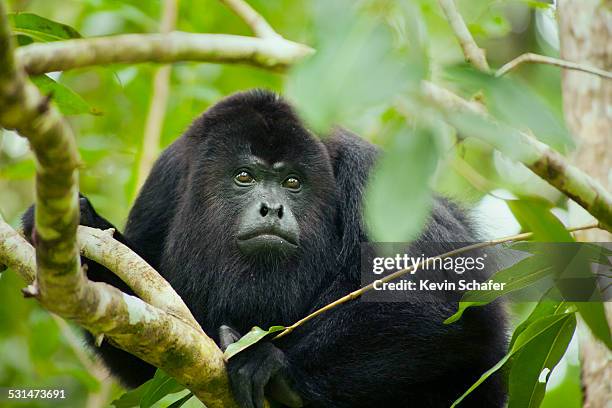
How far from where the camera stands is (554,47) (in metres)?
6.26

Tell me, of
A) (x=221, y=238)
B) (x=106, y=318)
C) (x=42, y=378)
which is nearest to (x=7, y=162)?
(x=42, y=378)

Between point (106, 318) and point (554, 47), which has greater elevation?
point (554, 47)

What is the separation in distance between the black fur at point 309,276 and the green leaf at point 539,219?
1.00 metres

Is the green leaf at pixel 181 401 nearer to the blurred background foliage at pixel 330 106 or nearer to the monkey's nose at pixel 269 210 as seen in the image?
the monkey's nose at pixel 269 210

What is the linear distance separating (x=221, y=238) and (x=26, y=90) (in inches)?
89.0

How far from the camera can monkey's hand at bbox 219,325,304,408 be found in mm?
2678

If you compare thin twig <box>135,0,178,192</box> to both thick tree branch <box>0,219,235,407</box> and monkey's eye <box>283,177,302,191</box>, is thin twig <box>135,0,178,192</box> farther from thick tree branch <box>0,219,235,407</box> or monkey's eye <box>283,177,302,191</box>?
thick tree branch <box>0,219,235,407</box>

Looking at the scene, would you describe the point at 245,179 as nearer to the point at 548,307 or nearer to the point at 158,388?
the point at 158,388

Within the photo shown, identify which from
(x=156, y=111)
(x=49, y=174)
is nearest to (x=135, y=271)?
(x=49, y=174)

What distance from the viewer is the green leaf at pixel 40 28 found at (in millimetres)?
2740

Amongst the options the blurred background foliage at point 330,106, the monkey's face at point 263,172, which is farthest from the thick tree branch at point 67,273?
the monkey's face at point 263,172

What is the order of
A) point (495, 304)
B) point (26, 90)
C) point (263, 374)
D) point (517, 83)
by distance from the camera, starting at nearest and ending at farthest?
point (26, 90), point (517, 83), point (263, 374), point (495, 304)

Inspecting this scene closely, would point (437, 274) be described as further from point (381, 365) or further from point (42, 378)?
point (42, 378)

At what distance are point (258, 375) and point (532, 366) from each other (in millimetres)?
892
